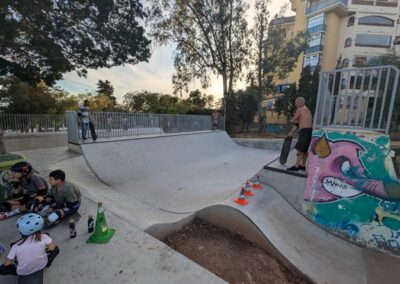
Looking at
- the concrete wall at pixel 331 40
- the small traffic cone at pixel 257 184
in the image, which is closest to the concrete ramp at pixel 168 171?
the small traffic cone at pixel 257 184

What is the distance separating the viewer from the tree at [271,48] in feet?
52.8

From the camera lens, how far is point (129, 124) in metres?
9.09

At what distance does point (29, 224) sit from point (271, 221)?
12.4 ft

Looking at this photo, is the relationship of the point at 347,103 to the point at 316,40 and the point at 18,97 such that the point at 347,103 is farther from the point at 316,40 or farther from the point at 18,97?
the point at 316,40

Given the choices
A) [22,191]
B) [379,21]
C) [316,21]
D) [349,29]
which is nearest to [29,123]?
[22,191]

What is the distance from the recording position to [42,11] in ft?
18.6

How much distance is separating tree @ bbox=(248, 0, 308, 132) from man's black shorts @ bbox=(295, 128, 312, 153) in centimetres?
1395

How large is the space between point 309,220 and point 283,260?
4.97 ft

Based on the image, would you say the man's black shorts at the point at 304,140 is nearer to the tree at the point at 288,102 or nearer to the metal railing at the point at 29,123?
the metal railing at the point at 29,123

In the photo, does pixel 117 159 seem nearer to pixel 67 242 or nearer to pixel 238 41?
pixel 67 242

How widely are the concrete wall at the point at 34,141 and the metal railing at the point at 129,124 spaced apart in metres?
3.06

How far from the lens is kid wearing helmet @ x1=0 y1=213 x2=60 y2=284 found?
1.94 metres

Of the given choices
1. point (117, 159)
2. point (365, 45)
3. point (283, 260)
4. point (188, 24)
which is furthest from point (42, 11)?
point (365, 45)

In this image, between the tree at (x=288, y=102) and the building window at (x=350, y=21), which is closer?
the tree at (x=288, y=102)
